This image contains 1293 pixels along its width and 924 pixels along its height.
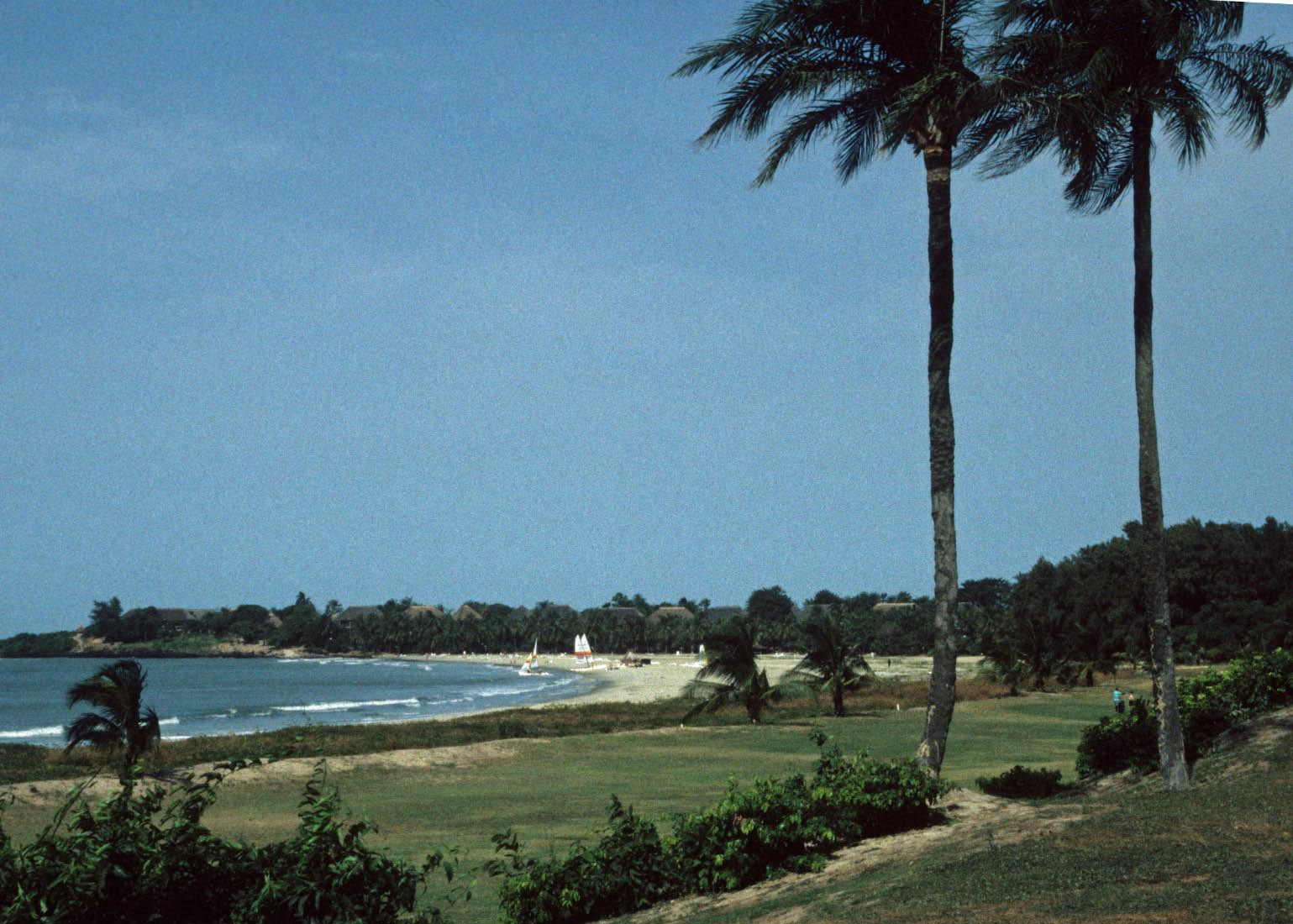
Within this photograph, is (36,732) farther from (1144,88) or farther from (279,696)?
(1144,88)

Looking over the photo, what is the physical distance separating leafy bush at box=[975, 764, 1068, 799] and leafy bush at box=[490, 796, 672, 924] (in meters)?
7.65

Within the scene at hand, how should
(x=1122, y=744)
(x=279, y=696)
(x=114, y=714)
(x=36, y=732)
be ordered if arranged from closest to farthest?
(x=1122, y=744) < (x=114, y=714) < (x=36, y=732) < (x=279, y=696)

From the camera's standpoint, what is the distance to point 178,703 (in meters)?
90.4

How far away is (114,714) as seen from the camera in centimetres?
2664

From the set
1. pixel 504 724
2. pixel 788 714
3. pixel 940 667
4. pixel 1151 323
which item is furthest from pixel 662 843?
pixel 788 714

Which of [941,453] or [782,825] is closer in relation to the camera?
[782,825]

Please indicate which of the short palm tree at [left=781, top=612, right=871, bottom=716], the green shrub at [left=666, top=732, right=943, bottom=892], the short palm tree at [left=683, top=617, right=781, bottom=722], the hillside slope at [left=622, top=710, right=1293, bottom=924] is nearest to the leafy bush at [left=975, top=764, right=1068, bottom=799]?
the hillside slope at [left=622, top=710, right=1293, bottom=924]

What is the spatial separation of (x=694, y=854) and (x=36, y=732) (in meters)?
66.3

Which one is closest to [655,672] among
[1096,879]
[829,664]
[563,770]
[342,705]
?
[342,705]

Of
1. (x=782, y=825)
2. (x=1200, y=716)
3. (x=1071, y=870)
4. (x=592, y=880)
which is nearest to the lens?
(x=1071, y=870)

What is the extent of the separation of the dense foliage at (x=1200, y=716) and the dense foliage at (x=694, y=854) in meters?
6.27

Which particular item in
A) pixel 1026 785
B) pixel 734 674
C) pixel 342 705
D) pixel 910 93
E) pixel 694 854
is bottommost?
pixel 342 705

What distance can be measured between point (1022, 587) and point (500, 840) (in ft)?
273

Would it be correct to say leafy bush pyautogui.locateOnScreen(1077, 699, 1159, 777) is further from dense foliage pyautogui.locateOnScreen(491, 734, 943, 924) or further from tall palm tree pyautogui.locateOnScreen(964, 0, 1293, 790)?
dense foliage pyautogui.locateOnScreen(491, 734, 943, 924)
